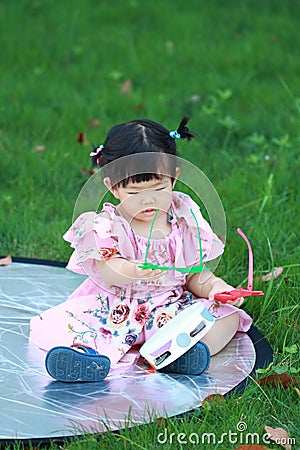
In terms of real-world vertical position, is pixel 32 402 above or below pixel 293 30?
below

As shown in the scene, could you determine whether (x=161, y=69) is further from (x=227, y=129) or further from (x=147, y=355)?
(x=147, y=355)

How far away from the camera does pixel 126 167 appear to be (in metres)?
2.58

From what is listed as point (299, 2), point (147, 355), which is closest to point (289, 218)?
point (147, 355)

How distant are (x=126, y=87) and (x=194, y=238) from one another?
2.74 metres

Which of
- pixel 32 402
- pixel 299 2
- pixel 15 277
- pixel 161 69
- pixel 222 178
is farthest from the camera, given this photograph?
pixel 299 2

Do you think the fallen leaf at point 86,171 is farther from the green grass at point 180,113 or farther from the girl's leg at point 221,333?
the girl's leg at point 221,333

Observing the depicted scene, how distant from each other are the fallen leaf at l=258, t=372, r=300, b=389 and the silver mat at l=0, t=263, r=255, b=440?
0.10 m

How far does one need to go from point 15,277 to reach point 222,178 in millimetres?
1257

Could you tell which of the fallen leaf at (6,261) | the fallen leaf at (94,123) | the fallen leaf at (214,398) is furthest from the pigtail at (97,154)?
the fallen leaf at (94,123)

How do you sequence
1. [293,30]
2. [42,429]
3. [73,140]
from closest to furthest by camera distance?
[42,429] → [73,140] → [293,30]

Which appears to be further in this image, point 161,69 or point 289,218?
point 161,69

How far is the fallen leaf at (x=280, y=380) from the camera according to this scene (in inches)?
94.7

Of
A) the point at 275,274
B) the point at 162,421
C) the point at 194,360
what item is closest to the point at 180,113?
the point at 275,274

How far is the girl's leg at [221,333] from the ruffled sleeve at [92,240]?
1.28 ft
